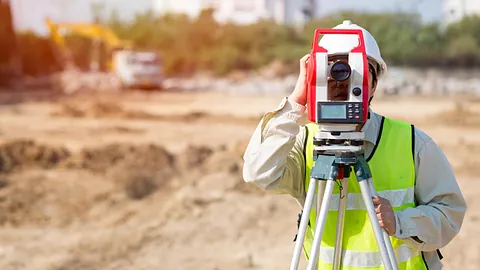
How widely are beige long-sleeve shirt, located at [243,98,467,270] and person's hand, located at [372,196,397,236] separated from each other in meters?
0.02

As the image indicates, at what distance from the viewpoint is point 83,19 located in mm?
11469

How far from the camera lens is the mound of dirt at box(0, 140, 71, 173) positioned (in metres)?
8.16

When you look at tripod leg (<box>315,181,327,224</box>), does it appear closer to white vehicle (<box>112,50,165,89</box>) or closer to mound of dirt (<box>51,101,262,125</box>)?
mound of dirt (<box>51,101,262,125</box>)

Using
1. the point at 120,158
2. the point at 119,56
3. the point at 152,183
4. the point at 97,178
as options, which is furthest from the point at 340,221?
the point at 119,56

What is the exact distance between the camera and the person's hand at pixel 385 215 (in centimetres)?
176

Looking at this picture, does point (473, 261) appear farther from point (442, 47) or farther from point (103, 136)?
point (442, 47)

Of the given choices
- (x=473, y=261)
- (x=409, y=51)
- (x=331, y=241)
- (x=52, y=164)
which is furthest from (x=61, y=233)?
(x=409, y=51)

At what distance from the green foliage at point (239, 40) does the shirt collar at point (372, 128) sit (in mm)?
9391

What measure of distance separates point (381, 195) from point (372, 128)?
0.62ft

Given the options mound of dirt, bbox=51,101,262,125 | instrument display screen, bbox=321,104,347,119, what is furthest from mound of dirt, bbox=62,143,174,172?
instrument display screen, bbox=321,104,347,119

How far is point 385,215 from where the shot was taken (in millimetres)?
1764

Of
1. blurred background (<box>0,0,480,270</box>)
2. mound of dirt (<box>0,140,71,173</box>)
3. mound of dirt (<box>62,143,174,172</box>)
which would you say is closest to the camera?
mound of dirt (<box>0,140,71,173</box>)

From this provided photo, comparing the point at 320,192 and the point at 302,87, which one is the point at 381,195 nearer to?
the point at 320,192

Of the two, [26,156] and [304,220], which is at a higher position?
[304,220]
